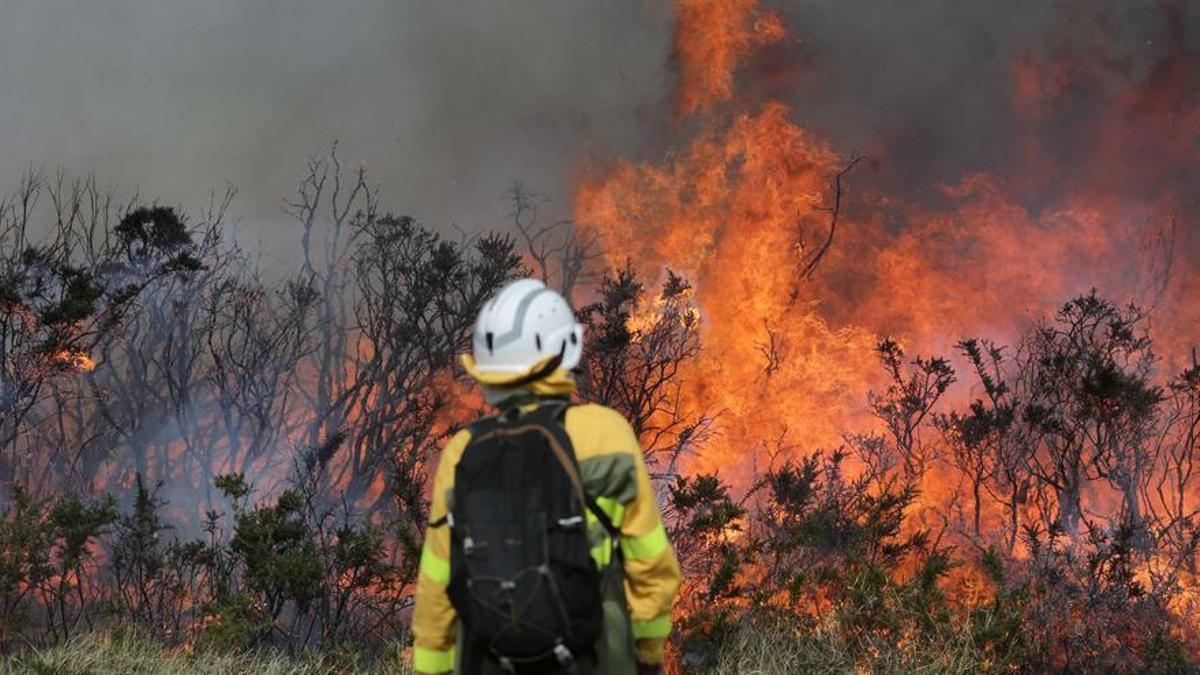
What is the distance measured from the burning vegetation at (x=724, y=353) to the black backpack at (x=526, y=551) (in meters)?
4.77

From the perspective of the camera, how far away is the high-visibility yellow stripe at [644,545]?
8.78 feet

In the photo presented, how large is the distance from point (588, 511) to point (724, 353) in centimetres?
1326

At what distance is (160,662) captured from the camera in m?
5.64

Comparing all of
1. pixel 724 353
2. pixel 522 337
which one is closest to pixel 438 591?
pixel 522 337

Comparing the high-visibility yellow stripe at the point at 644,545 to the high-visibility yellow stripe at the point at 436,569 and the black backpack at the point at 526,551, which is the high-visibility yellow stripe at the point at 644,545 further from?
the high-visibility yellow stripe at the point at 436,569

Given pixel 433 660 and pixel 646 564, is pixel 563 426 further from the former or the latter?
pixel 433 660

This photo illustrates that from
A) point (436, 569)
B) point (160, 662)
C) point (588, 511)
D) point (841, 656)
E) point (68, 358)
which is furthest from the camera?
point (68, 358)

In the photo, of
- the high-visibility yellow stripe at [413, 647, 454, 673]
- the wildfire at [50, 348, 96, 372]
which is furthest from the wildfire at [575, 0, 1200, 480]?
the high-visibility yellow stripe at [413, 647, 454, 673]

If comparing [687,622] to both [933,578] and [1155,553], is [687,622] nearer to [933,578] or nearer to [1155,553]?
[933,578]

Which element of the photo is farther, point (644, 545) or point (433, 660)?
point (433, 660)

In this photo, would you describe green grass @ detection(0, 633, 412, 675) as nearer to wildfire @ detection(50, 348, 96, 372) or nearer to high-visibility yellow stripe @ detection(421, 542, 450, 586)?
high-visibility yellow stripe @ detection(421, 542, 450, 586)

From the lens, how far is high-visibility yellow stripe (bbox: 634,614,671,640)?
273cm

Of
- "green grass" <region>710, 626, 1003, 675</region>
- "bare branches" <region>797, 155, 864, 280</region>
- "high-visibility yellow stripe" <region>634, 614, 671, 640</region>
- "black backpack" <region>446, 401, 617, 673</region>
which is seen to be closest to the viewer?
"black backpack" <region>446, 401, 617, 673</region>

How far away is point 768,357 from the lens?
15.9m
